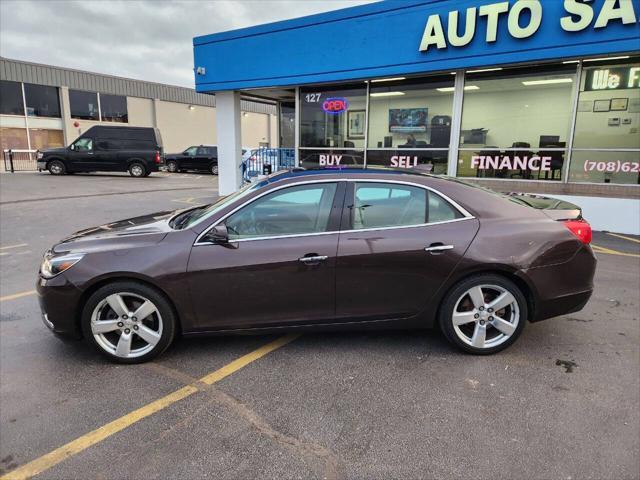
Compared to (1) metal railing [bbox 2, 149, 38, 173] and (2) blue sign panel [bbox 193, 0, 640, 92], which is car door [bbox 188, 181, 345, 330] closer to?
(2) blue sign panel [bbox 193, 0, 640, 92]

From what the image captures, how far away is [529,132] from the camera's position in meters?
9.62

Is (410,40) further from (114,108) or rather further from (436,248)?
(114,108)

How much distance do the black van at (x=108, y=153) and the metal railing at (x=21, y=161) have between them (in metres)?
5.48

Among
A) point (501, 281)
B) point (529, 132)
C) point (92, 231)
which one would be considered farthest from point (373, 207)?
point (529, 132)

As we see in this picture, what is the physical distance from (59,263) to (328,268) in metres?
2.05

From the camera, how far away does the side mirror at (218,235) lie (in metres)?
3.24

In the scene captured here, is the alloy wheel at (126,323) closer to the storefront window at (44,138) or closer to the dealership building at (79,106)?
the dealership building at (79,106)

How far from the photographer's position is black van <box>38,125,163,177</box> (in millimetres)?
21641

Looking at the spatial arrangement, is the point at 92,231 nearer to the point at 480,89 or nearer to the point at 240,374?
the point at 240,374

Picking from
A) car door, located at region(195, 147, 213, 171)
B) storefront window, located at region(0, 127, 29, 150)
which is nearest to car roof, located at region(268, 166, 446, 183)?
car door, located at region(195, 147, 213, 171)

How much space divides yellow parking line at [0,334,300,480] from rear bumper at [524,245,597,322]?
7.20ft

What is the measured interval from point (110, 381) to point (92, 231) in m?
1.36

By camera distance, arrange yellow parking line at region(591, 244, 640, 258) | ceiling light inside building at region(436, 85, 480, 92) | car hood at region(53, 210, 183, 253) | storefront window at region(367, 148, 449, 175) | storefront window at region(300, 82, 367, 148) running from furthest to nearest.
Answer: storefront window at region(300, 82, 367, 148)
storefront window at region(367, 148, 449, 175)
ceiling light inside building at region(436, 85, 480, 92)
yellow parking line at region(591, 244, 640, 258)
car hood at region(53, 210, 183, 253)

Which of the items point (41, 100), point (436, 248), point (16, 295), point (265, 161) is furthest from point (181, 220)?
point (41, 100)
